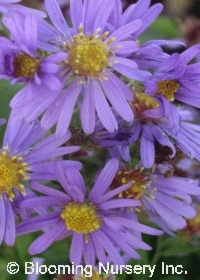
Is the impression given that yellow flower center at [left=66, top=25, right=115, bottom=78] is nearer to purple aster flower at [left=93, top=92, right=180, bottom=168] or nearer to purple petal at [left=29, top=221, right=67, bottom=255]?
purple aster flower at [left=93, top=92, right=180, bottom=168]

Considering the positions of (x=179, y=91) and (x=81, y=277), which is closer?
(x=179, y=91)

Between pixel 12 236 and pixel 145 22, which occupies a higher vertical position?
pixel 145 22

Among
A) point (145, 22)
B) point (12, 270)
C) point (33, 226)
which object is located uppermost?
point (145, 22)

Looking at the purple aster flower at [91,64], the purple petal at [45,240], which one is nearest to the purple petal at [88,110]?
the purple aster flower at [91,64]

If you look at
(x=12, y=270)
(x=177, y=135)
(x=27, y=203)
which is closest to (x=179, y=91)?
(x=177, y=135)

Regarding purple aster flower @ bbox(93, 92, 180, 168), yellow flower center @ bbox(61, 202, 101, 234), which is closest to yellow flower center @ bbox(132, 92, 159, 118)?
purple aster flower @ bbox(93, 92, 180, 168)

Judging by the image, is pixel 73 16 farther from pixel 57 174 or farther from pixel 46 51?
pixel 57 174
